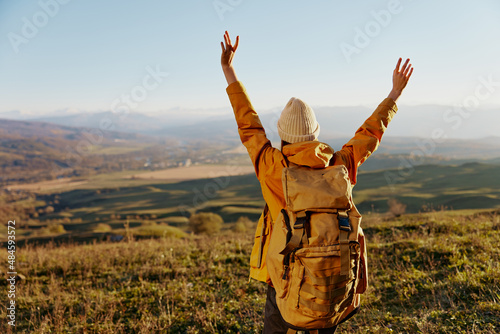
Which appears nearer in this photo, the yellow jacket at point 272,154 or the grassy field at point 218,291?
the yellow jacket at point 272,154

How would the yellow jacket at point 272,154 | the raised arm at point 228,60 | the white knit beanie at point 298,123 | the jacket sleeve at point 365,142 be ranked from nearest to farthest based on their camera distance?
the yellow jacket at point 272,154 < the white knit beanie at point 298,123 < the jacket sleeve at point 365,142 < the raised arm at point 228,60

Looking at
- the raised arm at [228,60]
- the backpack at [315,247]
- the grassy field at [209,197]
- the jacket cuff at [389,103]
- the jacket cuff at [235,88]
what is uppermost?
the raised arm at [228,60]

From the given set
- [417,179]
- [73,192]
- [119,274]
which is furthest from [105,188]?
[119,274]

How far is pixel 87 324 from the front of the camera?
4578mm

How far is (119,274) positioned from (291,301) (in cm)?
609

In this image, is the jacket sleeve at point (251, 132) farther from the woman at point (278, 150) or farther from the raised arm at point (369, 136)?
the raised arm at point (369, 136)

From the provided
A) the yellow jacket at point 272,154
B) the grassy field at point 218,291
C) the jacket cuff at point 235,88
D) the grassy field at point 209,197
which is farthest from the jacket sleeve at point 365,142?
the grassy field at point 209,197

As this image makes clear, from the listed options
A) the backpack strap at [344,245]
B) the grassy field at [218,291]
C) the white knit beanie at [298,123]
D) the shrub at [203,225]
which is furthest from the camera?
the shrub at [203,225]

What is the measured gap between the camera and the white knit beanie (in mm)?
2385

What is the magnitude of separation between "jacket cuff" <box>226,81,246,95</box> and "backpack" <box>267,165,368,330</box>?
0.96 metres

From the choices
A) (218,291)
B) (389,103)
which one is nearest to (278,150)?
(389,103)

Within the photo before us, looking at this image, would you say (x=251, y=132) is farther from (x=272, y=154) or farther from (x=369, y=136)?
(x=369, y=136)

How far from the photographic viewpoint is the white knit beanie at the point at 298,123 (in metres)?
2.38

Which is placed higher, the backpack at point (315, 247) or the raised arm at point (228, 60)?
the raised arm at point (228, 60)
